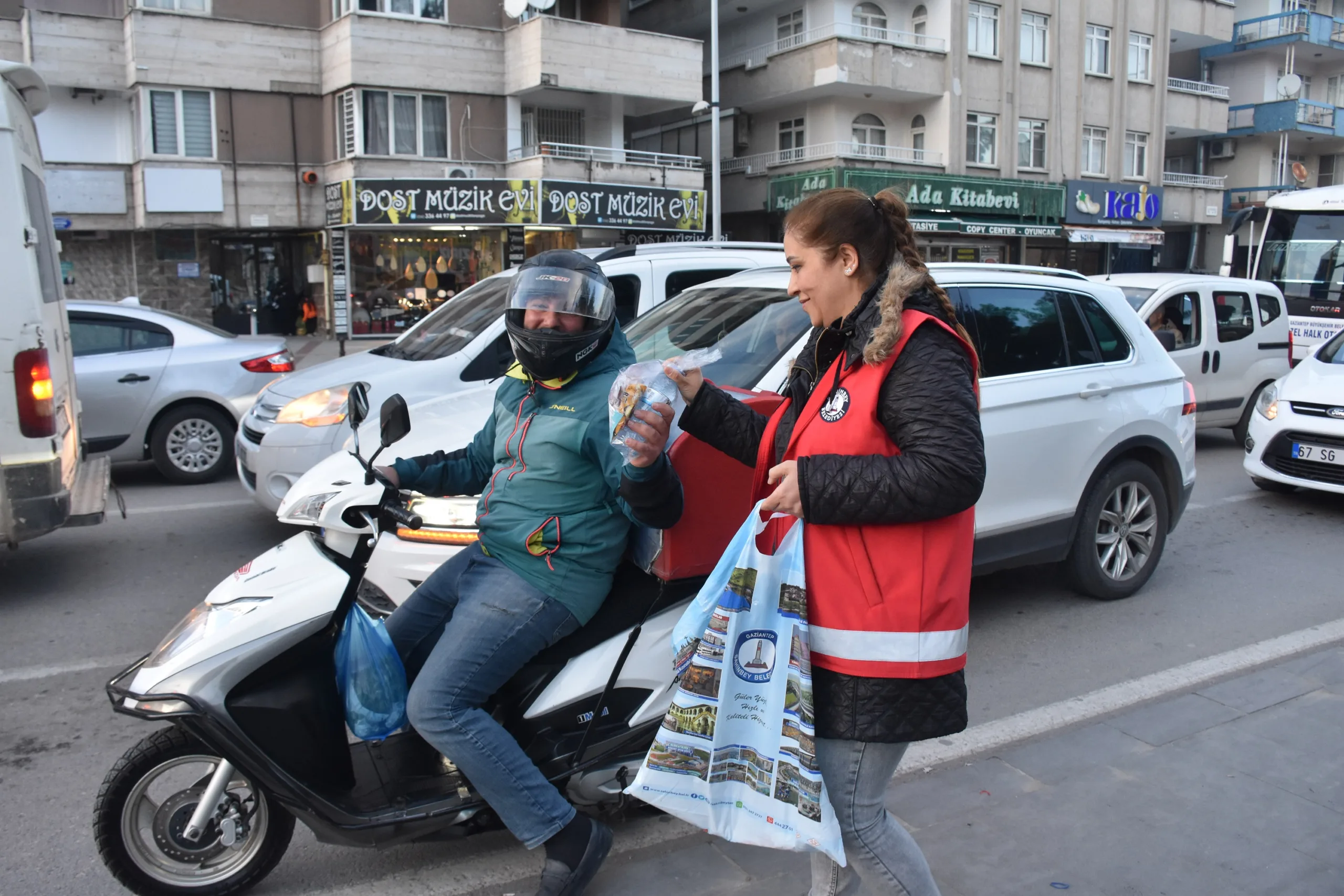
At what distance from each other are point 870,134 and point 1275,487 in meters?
24.8

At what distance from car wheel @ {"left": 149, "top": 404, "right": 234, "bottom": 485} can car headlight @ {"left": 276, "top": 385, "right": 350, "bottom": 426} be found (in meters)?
2.86

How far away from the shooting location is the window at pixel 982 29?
32.1 m

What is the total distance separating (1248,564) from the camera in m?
6.89

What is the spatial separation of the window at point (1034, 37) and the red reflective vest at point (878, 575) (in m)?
34.9

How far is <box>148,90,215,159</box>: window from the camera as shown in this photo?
24844mm

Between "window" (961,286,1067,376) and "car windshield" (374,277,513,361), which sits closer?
"window" (961,286,1067,376)

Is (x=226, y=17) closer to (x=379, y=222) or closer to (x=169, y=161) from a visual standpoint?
(x=169, y=161)

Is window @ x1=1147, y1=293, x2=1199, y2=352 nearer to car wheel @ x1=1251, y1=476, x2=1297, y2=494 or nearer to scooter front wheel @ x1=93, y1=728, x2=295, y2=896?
car wheel @ x1=1251, y1=476, x2=1297, y2=494

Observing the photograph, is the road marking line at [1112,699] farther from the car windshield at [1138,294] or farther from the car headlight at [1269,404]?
the car windshield at [1138,294]

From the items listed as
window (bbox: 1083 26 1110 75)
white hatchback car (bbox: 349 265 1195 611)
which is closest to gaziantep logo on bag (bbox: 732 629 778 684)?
white hatchback car (bbox: 349 265 1195 611)

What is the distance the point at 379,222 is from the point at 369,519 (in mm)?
23159

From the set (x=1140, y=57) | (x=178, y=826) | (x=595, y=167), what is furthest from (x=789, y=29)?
(x=178, y=826)

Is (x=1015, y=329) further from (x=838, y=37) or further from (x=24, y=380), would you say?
(x=838, y=37)

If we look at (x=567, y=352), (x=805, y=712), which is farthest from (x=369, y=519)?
(x=805, y=712)
